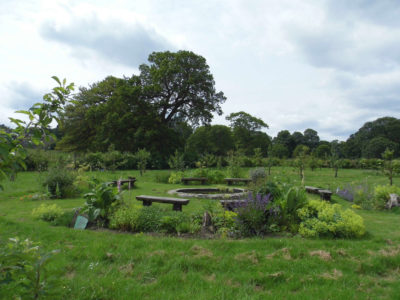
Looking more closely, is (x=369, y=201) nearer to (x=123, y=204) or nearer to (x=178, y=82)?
(x=123, y=204)

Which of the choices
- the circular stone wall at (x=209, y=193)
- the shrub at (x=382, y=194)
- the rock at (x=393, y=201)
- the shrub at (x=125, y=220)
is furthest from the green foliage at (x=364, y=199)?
the shrub at (x=125, y=220)

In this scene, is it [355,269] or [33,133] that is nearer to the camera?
[33,133]

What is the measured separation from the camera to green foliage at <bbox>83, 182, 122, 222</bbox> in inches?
211

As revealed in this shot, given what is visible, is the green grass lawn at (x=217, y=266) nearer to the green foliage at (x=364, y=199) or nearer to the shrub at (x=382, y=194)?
the green foliage at (x=364, y=199)

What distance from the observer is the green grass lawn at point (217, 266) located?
2.84m

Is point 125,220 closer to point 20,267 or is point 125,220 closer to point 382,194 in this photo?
point 20,267

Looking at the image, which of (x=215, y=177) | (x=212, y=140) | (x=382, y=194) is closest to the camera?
(x=382, y=194)

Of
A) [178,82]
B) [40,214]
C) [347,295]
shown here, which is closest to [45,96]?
[347,295]

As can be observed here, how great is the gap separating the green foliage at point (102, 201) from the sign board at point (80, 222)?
0.16 meters

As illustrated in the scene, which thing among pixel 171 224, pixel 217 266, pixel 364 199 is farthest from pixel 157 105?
pixel 217 266

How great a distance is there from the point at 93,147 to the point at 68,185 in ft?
61.1

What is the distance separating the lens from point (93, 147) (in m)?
26.3

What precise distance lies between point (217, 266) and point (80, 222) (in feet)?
10.2

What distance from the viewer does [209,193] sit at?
1019cm
